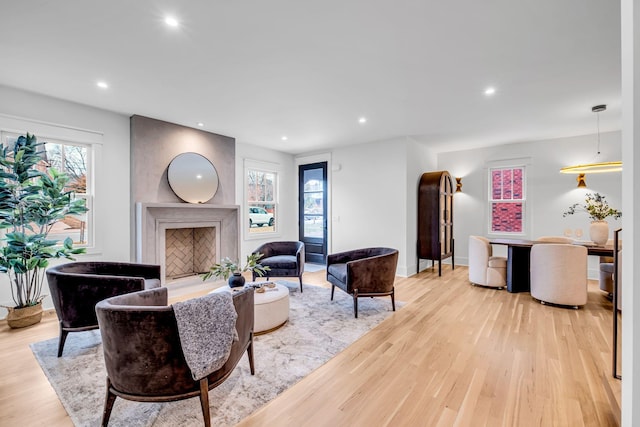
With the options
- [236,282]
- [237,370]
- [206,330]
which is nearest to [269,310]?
[236,282]

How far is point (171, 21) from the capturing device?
2.12 meters

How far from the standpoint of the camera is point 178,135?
183 inches

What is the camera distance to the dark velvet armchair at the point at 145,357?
1517 millimetres

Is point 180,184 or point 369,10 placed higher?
point 369,10

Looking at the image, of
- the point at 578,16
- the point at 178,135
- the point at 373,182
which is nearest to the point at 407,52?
the point at 578,16

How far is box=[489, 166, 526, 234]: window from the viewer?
591cm

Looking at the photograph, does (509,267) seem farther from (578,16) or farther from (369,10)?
(369,10)

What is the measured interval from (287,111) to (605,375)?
417 cm

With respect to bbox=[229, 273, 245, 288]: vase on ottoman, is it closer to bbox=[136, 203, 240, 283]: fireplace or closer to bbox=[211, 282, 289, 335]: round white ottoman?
bbox=[211, 282, 289, 335]: round white ottoman

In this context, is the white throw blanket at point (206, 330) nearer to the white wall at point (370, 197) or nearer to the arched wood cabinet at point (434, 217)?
the white wall at point (370, 197)

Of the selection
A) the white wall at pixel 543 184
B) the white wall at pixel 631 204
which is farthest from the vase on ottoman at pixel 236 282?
the white wall at pixel 543 184

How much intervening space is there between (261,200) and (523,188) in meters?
5.50

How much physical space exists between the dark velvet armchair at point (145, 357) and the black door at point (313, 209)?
504 cm

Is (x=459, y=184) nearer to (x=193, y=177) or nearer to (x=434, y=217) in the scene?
(x=434, y=217)
